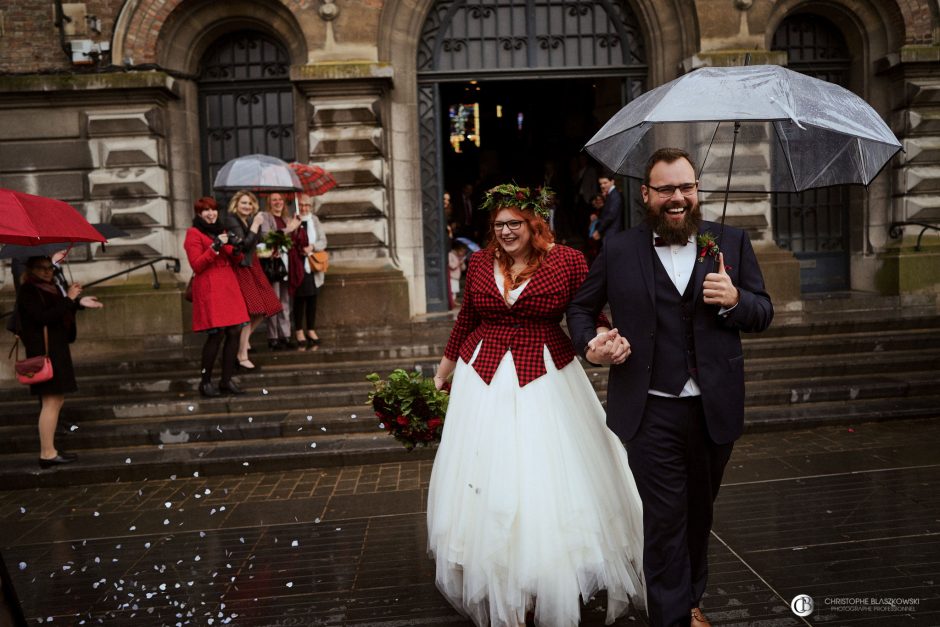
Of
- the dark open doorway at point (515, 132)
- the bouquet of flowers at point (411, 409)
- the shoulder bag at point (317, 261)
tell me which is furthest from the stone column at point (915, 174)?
the bouquet of flowers at point (411, 409)

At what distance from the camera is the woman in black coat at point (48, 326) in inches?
291

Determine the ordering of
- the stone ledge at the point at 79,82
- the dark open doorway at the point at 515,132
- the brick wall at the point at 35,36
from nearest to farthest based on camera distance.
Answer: the stone ledge at the point at 79,82, the brick wall at the point at 35,36, the dark open doorway at the point at 515,132

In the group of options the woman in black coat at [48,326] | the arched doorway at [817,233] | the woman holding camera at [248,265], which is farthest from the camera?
the arched doorway at [817,233]

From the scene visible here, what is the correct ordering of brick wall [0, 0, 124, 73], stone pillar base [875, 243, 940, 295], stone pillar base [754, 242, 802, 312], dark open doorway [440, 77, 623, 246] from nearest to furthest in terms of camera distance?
brick wall [0, 0, 124, 73], stone pillar base [754, 242, 802, 312], stone pillar base [875, 243, 940, 295], dark open doorway [440, 77, 623, 246]

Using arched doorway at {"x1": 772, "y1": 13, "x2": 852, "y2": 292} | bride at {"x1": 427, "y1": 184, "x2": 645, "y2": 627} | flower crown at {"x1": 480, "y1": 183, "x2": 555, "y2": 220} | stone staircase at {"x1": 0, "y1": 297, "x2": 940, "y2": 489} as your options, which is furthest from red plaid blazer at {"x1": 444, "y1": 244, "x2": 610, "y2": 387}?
arched doorway at {"x1": 772, "y1": 13, "x2": 852, "y2": 292}

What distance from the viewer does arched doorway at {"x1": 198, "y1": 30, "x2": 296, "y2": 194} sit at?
12180mm

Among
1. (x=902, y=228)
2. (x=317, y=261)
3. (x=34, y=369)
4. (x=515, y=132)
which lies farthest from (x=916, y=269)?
(x=34, y=369)

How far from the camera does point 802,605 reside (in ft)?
13.8

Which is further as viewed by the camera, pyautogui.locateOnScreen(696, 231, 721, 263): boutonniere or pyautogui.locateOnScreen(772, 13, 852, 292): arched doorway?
pyautogui.locateOnScreen(772, 13, 852, 292): arched doorway

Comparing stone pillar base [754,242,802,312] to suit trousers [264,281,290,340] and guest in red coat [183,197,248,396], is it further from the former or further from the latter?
guest in red coat [183,197,248,396]

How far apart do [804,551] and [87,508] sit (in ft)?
18.6

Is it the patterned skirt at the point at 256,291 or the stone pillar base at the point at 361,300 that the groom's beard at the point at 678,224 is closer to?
the patterned skirt at the point at 256,291

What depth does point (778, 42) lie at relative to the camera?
1262 cm

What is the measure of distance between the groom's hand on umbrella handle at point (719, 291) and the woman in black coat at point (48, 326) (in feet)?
19.5
